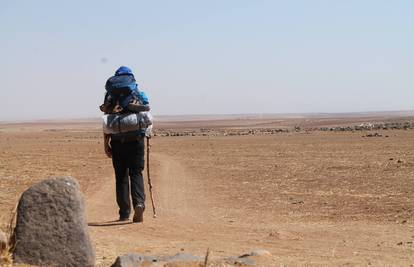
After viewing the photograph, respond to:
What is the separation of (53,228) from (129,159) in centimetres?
369

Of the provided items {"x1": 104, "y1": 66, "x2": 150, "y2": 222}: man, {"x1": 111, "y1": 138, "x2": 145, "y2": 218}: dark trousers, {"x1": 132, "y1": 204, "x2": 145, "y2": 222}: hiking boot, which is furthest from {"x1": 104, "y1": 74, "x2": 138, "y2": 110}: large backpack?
{"x1": 132, "y1": 204, "x2": 145, "y2": 222}: hiking boot

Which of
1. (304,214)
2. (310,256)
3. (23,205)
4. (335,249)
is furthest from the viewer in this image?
(304,214)

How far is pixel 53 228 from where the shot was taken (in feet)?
21.9

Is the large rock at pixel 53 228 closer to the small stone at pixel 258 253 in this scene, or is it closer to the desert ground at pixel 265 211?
the desert ground at pixel 265 211

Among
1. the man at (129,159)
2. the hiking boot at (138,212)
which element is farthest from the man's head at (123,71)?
the hiking boot at (138,212)

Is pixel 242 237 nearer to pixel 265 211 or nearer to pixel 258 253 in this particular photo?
pixel 258 253

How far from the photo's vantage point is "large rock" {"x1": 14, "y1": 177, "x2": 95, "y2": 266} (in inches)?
258

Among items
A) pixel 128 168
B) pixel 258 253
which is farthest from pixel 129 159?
pixel 258 253

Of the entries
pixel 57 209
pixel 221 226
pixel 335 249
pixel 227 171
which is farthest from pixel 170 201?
pixel 227 171

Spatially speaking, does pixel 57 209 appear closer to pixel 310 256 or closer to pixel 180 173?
pixel 310 256

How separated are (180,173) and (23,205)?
1629cm

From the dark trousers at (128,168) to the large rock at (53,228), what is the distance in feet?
10.8

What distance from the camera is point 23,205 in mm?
6762

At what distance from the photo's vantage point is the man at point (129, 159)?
10.1 metres
